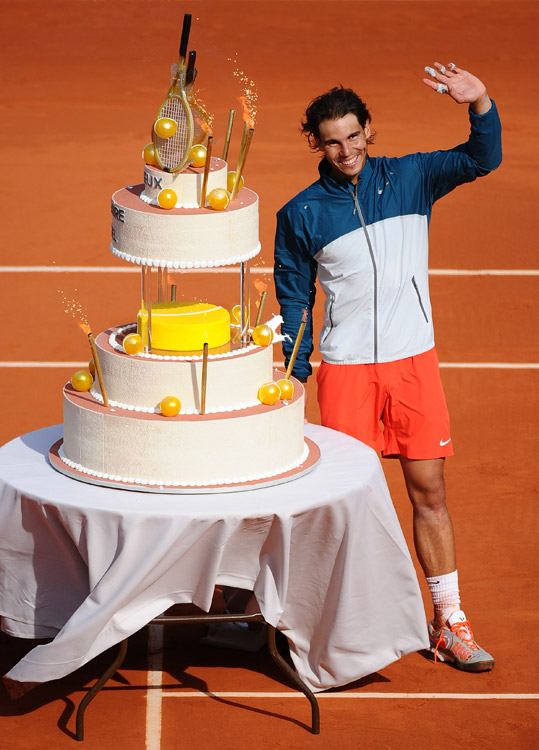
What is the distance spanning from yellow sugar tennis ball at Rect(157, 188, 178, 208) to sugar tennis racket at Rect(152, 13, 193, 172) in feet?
0.38

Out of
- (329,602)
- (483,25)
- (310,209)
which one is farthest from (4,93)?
(329,602)

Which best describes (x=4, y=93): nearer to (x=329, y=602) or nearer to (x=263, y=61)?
(x=263, y=61)

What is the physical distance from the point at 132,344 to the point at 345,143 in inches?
56.6

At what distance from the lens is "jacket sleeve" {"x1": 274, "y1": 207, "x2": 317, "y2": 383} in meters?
6.29

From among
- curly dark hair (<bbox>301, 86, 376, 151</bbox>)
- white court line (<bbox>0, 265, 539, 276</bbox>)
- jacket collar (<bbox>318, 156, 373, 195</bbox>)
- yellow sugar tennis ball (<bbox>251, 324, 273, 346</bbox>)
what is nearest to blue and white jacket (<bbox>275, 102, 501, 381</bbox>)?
jacket collar (<bbox>318, 156, 373, 195</bbox>)

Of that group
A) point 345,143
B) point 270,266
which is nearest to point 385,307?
point 345,143

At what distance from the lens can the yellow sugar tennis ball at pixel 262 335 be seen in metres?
5.65

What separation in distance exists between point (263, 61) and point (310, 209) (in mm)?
13751

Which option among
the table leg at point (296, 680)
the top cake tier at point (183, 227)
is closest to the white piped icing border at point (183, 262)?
the top cake tier at point (183, 227)

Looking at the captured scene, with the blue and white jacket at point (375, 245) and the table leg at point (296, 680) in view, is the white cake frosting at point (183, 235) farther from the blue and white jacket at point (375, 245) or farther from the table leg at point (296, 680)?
the table leg at point (296, 680)

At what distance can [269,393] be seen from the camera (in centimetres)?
550

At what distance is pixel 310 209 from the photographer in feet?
20.4

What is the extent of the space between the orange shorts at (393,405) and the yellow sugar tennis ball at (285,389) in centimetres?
74

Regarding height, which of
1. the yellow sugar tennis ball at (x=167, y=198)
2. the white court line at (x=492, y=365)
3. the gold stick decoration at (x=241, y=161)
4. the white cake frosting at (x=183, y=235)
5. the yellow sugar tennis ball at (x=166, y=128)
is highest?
the yellow sugar tennis ball at (x=166, y=128)
